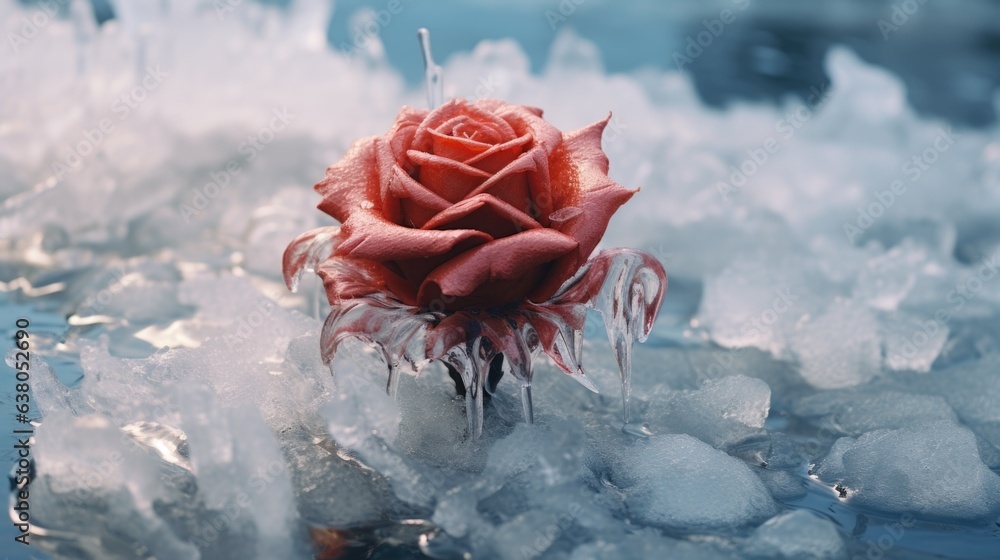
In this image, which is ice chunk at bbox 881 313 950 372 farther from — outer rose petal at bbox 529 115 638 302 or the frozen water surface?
outer rose petal at bbox 529 115 638 302

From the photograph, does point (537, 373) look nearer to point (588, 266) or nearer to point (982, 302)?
point (588, 266)

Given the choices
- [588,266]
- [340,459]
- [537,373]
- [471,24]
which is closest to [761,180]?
[537,373]

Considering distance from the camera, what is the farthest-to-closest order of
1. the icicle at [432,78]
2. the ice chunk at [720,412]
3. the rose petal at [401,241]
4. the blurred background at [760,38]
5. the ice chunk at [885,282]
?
the blurred background at [760,38]
the ice chunk at [885,282]
the icicle at [432,78]
the ice chunk at [720,412]
the rose petal at [401,241]

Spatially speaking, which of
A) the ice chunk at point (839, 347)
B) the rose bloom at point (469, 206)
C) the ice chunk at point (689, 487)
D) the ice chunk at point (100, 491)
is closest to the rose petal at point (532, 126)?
the rose bloom at point (469, 206)

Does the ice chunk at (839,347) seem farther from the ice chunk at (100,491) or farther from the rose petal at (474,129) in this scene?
the ice chunk at (100,491)

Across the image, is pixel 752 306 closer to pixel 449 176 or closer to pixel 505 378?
pixel 505 378

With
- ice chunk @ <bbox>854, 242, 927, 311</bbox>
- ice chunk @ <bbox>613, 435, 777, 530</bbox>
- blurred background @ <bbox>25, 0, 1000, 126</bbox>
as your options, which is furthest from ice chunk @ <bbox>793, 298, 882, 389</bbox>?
blurred background @ <bbox>25, 0, 1000, 126</bbox>
